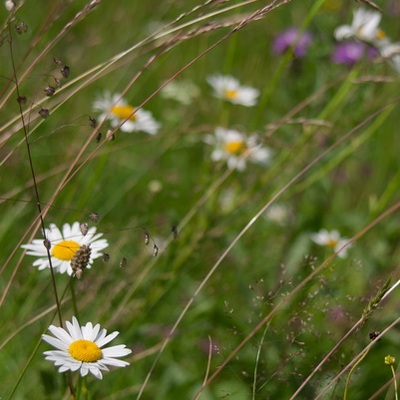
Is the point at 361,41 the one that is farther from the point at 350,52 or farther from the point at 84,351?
the point at 84,351

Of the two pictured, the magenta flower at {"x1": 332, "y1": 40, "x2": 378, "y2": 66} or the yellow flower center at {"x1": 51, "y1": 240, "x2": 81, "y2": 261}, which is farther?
the magenta flower at {"x1": 332, "y1": 40, "x2": 378, "y2": 66}

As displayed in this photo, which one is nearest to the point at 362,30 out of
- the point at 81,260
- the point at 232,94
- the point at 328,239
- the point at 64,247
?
the point at 232,94

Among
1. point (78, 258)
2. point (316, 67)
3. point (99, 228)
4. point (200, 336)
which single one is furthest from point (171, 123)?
point (78, 258)

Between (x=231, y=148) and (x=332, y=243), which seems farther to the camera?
(x=231, y=148)

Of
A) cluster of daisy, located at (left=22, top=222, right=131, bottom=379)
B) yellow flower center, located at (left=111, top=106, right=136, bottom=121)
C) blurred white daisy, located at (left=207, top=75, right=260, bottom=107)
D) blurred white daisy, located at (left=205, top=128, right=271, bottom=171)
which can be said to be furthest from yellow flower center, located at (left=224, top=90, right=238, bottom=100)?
cluster of daisy, located at (left=22, top=222, right=131, bottom=379)

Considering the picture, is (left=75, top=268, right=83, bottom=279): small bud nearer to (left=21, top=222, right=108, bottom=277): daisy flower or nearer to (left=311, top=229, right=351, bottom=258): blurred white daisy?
(left=21, top=222, right=108, bottom=277): daisy flower

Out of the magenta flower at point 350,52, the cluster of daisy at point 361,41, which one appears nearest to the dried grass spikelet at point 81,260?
the cluster of daisy at point 361,41

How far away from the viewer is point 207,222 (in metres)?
1.98

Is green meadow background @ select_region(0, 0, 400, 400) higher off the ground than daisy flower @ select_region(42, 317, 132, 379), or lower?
higher

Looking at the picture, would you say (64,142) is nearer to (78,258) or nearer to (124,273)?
(124,273)

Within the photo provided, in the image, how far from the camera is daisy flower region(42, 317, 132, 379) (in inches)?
36.9

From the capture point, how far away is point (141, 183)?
2.36 m

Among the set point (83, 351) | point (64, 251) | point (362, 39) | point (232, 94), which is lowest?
point (83, 351)

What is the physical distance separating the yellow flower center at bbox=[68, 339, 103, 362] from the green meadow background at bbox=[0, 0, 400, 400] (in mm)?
188
